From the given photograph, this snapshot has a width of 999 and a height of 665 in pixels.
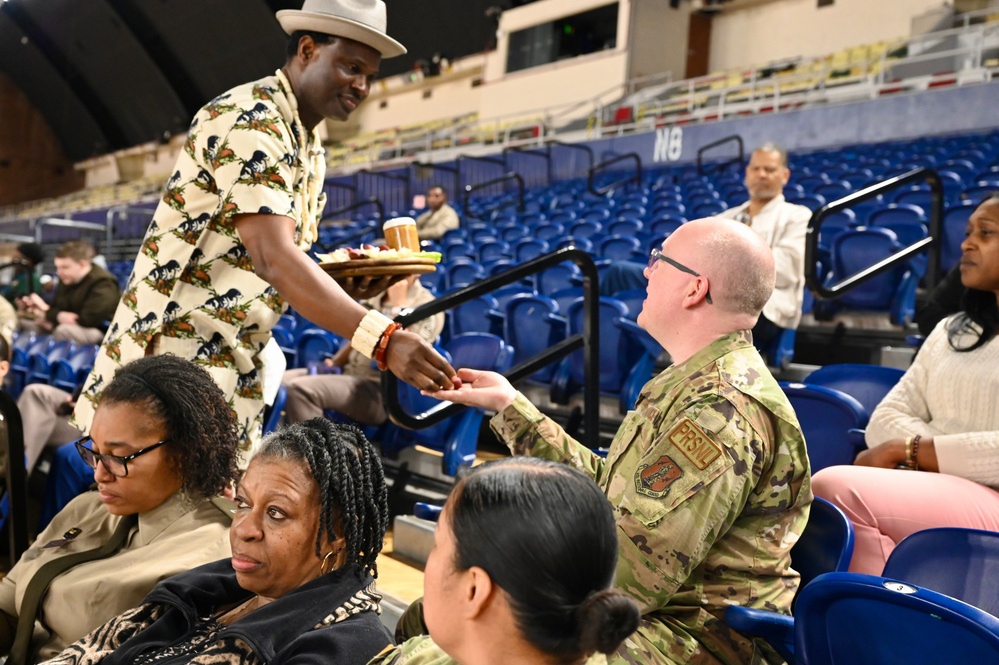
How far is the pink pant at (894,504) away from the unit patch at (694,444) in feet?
2.16

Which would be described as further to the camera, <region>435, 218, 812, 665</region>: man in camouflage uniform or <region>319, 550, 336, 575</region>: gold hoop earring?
<region>319, 550, 336, 575</region>: gold hoop earring

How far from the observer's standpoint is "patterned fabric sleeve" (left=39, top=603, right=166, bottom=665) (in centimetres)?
167

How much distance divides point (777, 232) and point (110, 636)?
3.64 m

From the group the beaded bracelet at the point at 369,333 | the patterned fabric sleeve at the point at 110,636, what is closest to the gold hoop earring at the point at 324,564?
the patterned fabric sleeve at the point at 110,636

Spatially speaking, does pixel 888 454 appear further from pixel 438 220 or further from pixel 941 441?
pixel 438 220

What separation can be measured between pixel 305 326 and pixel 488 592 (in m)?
5.84

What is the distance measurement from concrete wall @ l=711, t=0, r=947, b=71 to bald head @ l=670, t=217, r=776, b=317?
1514cm

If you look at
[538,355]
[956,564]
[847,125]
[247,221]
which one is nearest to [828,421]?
[538,355]

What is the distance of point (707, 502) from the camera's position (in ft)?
4.79

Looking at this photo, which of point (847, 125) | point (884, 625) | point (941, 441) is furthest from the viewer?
point (847, 125)

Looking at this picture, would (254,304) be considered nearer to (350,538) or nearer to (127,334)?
(127,334)

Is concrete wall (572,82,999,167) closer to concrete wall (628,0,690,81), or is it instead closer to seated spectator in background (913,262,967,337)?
concrete wall (628,0,690,81)

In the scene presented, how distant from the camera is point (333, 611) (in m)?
1.53

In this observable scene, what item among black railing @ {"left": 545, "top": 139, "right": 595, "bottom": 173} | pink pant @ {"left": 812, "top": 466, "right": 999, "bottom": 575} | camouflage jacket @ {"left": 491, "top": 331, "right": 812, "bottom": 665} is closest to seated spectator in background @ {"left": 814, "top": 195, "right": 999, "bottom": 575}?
pink pant @ {"left": 812, "top": 466, "right": 999, "bottom": 575}
